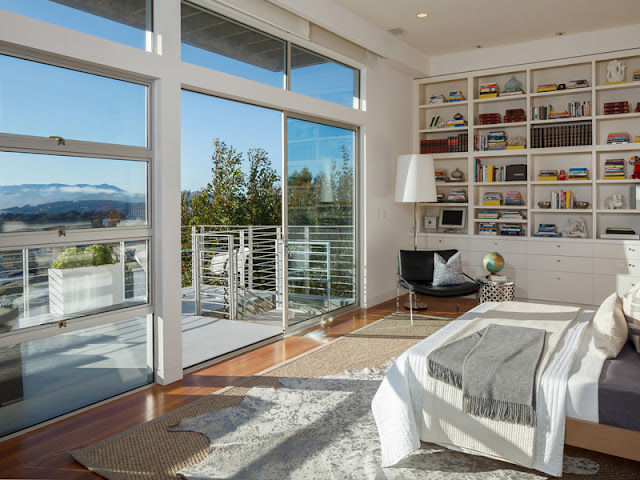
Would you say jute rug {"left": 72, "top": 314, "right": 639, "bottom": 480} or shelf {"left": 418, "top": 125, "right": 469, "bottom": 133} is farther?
shelf {"left": 418, "top": 125, "right": 469, "bottom": 133}

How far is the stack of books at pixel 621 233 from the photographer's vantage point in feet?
18.8

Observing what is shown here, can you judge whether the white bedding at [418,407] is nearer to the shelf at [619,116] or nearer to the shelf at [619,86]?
the shelf at [619,116]

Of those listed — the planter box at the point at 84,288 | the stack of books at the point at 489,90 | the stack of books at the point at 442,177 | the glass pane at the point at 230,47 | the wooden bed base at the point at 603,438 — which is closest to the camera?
the wooden bed base at the point at 603,438

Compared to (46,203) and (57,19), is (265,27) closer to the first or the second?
(57,19)

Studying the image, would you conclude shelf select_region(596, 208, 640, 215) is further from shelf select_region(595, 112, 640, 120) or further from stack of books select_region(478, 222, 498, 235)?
stack of books select_region(478, 222, 498, 235)

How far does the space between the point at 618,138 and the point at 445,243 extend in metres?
2.34

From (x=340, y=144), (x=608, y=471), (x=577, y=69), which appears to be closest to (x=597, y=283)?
(x=577, y=69)

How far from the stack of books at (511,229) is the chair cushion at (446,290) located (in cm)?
134

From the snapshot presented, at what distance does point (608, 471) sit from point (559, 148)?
15.1 feet

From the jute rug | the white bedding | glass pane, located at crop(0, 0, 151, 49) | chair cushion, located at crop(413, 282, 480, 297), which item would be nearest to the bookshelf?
chair cushion, located at crop(413, 282, 480, 297)

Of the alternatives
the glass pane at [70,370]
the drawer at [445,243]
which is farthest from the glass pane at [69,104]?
the drawer at [445,243]

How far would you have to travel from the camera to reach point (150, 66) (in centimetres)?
343

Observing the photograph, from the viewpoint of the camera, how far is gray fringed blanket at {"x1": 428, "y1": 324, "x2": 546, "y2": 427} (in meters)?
2.36

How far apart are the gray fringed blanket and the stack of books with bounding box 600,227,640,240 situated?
→ 11.9 ft
